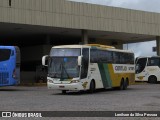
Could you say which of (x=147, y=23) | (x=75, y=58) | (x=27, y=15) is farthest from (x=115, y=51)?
(x=147, y=23)

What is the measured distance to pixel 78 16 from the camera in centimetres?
4159

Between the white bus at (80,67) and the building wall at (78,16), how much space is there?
411 inches

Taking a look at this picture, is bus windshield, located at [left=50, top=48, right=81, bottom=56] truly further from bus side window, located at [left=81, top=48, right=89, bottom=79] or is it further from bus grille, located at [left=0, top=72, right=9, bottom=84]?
bus grille, located at [left=0, top=72, right=9, bottom=84]

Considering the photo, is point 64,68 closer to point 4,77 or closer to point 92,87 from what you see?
point 92,87

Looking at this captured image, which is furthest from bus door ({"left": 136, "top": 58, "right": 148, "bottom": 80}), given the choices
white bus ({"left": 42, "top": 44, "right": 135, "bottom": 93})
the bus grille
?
the bus grille

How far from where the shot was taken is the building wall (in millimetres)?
37438

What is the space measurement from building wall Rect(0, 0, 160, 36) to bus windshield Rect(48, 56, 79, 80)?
38.7 feet

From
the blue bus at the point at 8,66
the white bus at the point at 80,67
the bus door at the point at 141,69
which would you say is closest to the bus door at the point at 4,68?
the blue bus at the point at 8,66

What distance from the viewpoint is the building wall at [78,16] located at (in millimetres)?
37438

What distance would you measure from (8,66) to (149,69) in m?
17.8

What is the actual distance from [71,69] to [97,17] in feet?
59.0

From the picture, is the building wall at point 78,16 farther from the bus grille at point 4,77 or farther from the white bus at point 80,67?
the white bus at point 80,67

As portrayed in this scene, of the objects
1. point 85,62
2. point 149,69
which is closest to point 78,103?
point 85,62

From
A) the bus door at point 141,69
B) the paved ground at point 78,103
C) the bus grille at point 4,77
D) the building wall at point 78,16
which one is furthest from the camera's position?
the bus door at point 141,69
